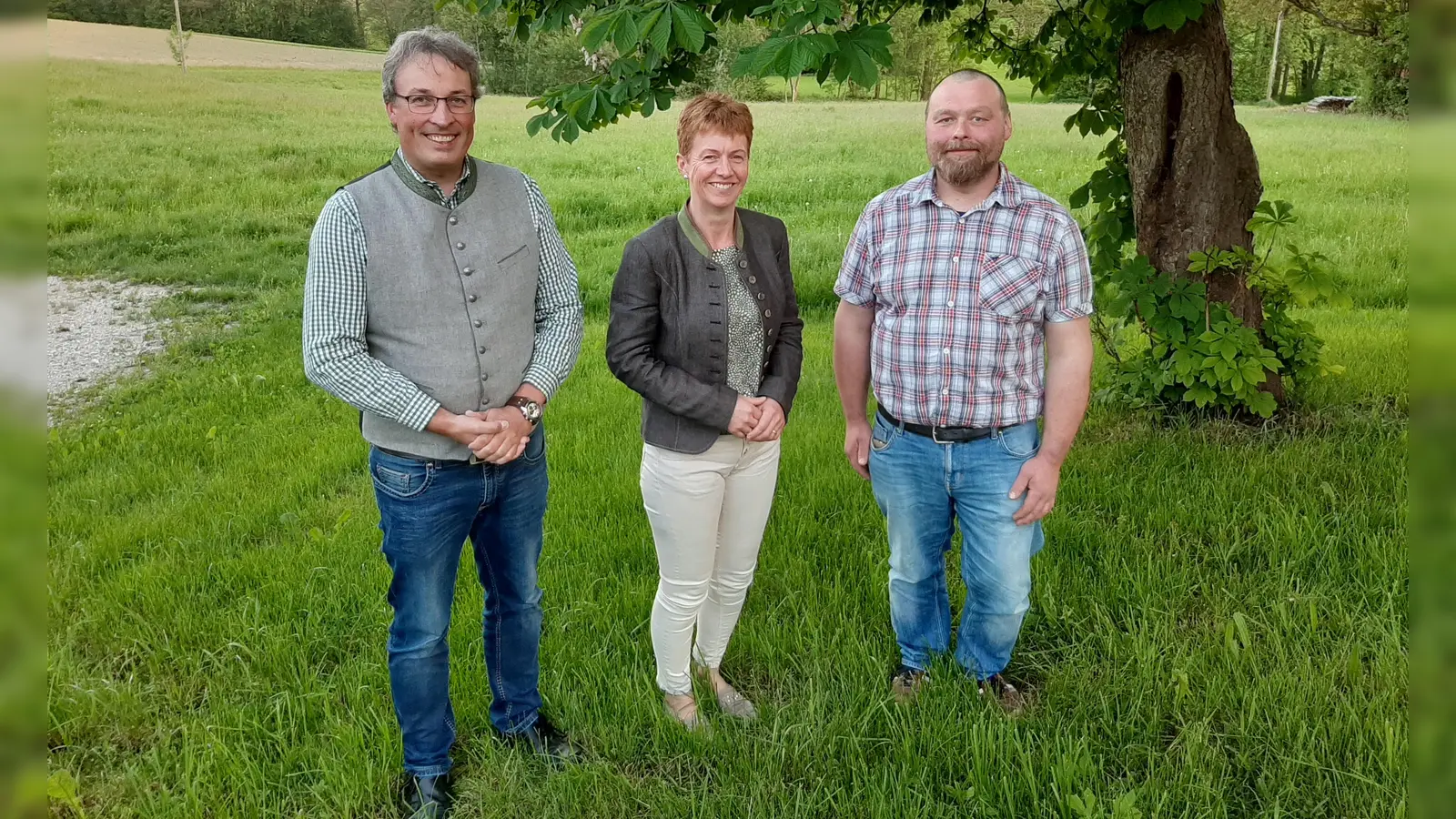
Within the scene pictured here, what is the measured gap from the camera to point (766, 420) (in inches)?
115

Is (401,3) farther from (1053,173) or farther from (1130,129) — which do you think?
(1130,129)

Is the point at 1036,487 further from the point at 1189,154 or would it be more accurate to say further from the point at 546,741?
the point at 1189,154

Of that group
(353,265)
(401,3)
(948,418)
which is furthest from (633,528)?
(401,3)

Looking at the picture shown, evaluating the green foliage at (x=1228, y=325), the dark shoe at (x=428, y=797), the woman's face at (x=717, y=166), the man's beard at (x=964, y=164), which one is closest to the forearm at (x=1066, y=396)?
the man's beard at (x=964, y=164)

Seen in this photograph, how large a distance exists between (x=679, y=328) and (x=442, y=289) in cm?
73

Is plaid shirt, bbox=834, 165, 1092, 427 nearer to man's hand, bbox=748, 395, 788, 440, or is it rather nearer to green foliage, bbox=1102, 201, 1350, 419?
man's hand, bbox=748, 395, 788, 440

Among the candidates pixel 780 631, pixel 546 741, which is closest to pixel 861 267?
pixel 780 631

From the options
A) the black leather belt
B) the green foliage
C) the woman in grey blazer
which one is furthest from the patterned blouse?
the green foliage

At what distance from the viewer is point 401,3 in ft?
73.4

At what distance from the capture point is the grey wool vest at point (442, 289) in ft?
8.30

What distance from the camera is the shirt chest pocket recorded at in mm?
2867

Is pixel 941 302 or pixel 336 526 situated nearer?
pixel 941 302

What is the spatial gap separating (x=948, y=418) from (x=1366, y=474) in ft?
9.33

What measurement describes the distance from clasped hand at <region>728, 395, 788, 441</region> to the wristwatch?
1.91 feet
